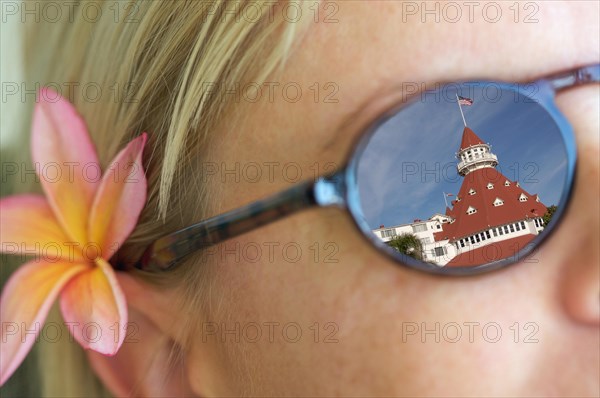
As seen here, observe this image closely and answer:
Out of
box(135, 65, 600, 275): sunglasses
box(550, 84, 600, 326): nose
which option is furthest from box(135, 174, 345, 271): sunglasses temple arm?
box(550, 84, 600, 326): nose

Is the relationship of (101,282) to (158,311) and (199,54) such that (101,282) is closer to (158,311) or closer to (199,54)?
(158,311)

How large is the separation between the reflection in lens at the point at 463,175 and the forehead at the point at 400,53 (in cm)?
4

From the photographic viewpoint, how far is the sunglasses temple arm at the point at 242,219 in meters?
0.86

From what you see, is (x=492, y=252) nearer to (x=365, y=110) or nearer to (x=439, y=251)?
(x=439, y=251)

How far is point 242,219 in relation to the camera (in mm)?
923

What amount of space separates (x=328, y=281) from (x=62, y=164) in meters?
0.48

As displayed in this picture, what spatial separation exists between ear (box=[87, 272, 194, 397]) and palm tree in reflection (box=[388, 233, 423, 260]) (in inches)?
15.5

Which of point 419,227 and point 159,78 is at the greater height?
point 159,78

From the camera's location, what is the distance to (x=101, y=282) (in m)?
1.09

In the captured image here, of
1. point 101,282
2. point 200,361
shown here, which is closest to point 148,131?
point 101,282

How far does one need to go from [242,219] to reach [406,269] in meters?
0.21

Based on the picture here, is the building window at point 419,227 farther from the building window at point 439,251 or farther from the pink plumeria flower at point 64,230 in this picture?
the pink plumeria flower at point 64,230

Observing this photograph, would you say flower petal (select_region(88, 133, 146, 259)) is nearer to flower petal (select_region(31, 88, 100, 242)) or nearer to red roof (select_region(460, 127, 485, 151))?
flower petal (select_region(31, 88, 100, 242))

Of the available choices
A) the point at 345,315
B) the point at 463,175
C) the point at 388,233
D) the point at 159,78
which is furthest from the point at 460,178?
the point at 159,78
